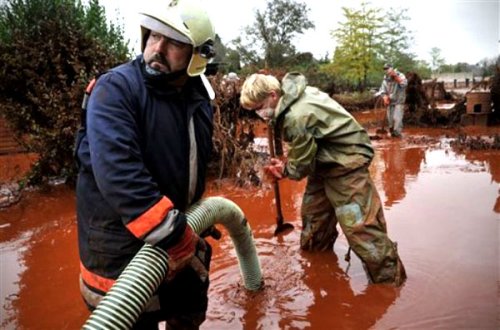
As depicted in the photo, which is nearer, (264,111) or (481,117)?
(264,111)

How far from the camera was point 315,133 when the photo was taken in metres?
3.95

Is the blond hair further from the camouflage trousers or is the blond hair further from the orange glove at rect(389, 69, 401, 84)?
the orange glove at rect(389, 69, 401, 84)

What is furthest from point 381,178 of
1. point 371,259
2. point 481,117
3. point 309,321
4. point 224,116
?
point 481,117

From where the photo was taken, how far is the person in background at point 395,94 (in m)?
12.9

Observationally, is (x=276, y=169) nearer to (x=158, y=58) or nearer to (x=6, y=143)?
(x=158, y=58)

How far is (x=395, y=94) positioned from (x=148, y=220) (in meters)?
12.2

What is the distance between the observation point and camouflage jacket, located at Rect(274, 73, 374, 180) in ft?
12.7

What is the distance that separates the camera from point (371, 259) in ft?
12.9

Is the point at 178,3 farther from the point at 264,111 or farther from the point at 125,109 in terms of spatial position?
the point at 264,111

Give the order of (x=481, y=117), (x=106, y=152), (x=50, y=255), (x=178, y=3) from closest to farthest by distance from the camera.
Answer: (x=106, y=152)
(x=178, y=3)
(x=50, y=255)
(x=481, y=117)

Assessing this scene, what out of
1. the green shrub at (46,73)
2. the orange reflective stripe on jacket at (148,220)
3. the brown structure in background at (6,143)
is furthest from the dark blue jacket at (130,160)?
the brown structure in background at (6,143)

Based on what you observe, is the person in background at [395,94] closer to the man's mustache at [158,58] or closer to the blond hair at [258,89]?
the blond hair at [258,89]

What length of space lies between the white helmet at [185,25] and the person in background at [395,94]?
11524 mm

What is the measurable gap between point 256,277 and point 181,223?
→ 2102mm
